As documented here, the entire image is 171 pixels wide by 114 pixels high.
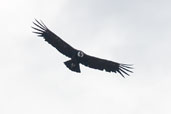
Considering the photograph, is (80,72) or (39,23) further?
(39,23)

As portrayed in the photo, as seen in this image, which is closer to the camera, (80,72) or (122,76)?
(80,72)

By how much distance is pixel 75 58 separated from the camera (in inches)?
1340

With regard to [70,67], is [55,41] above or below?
above

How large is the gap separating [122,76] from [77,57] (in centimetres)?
452

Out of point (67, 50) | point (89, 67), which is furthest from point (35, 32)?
point (89, 67)

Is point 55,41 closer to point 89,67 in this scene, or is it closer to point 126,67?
point 89,67

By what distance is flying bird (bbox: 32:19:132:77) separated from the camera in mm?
33812

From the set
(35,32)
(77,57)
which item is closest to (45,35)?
(35,32)

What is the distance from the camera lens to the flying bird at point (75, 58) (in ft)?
111

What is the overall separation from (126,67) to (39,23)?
8.49 m

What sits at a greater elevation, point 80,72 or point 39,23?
point 39,23

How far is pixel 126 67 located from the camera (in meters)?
36.2

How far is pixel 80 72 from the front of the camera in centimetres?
3300

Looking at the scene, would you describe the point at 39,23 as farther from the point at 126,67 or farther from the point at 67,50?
the point at 126,67
